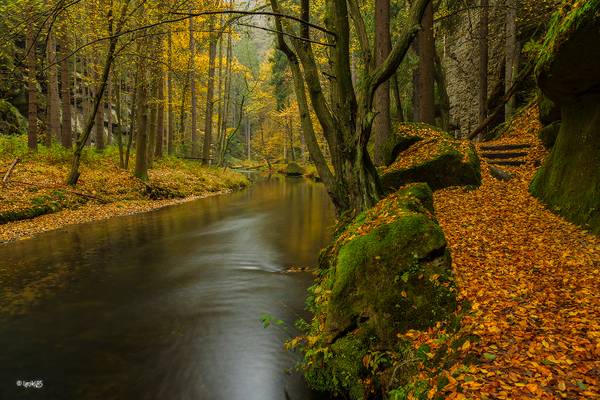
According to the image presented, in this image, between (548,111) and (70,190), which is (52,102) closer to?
(70,190)

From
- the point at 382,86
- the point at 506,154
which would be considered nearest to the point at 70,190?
the point at 382,86

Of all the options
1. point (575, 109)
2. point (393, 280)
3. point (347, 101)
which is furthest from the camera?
point (575, 109)

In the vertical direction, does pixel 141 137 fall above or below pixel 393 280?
above

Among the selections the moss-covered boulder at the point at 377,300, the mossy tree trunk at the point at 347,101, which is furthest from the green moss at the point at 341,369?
the mossy tree trunk at the point at 347,101

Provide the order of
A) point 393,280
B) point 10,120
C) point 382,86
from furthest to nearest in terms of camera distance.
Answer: point 10,120, point 382,86, point 393,280

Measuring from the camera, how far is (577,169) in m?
7.35

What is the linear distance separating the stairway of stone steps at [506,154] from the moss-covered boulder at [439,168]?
1.52m

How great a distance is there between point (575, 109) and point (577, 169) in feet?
4.51

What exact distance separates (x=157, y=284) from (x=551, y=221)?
7.95 m

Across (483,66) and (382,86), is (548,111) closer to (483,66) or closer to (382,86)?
(382,86)

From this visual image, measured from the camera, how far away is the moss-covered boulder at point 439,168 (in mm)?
10781

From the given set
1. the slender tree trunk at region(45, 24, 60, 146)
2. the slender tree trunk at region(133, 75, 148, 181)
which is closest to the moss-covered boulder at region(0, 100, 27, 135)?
the slender tree trunk at region(45, 24, 60, 146)

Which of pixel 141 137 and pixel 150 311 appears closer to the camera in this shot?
pixel 150 311

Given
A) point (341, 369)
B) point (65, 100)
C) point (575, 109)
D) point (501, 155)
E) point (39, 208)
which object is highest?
point (65, 100)
